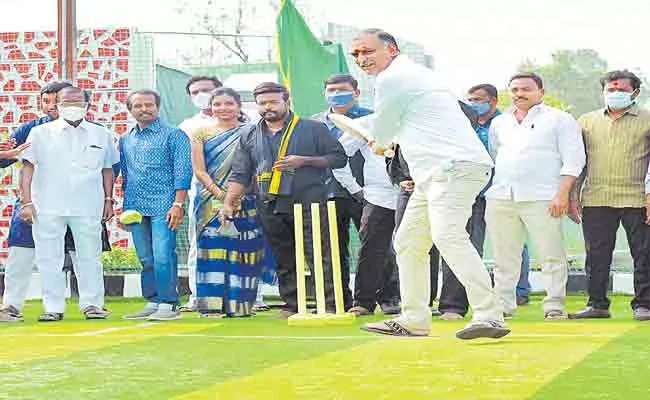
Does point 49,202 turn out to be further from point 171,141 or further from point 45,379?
point 45,379

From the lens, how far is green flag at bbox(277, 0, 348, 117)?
1467 cm

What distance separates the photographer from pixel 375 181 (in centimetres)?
1066

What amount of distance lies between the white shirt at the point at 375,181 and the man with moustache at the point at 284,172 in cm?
33


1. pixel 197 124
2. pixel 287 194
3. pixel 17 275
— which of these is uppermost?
pixel 197 124

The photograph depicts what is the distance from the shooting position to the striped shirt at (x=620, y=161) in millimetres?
9945

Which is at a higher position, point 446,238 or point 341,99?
point 341,99

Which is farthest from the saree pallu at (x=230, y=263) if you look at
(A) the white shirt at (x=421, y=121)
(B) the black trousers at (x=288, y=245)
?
(A) the white shirt at (x=421, y=121)

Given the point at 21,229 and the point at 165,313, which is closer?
the point at 165,313

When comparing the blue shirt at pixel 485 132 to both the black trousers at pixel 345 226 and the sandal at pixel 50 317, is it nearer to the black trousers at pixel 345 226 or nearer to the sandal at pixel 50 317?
the black trousers at pixel 345 226

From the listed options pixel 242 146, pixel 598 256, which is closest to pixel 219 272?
pixel 242 146

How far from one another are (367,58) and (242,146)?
2.80 m

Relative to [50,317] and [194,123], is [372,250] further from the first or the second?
[50,317]

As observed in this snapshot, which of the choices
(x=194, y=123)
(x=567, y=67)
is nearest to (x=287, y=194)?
(x=194, y=123)

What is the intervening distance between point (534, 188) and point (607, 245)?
0.73 m
